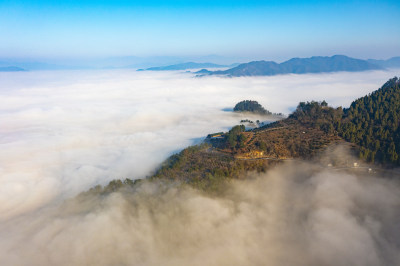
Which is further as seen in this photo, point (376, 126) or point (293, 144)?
point (376, 126)

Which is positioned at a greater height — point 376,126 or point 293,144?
point 376,126

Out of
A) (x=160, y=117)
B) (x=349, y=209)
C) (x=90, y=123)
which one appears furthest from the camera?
(x=160, y=117)

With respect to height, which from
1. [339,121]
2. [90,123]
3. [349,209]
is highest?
[339,121]

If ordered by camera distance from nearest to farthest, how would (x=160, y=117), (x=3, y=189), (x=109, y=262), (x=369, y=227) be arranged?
(x=109, y=262) < (x=369, y=227) < (x=3, y=189) < (x=160, y=117)

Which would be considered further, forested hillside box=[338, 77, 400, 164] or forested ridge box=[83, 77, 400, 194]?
forested hillside box=[338, 77, 400, 164]

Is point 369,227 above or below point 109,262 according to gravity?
above

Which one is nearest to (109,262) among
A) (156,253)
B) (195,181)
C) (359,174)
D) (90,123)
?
(156,253)

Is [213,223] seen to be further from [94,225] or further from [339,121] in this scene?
[339,121]

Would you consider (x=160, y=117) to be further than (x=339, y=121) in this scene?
Yes

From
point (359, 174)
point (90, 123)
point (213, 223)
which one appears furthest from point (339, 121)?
point (90, 123)

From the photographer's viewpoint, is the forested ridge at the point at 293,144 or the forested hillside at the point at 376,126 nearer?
the forested ridge at the point at 293,144
